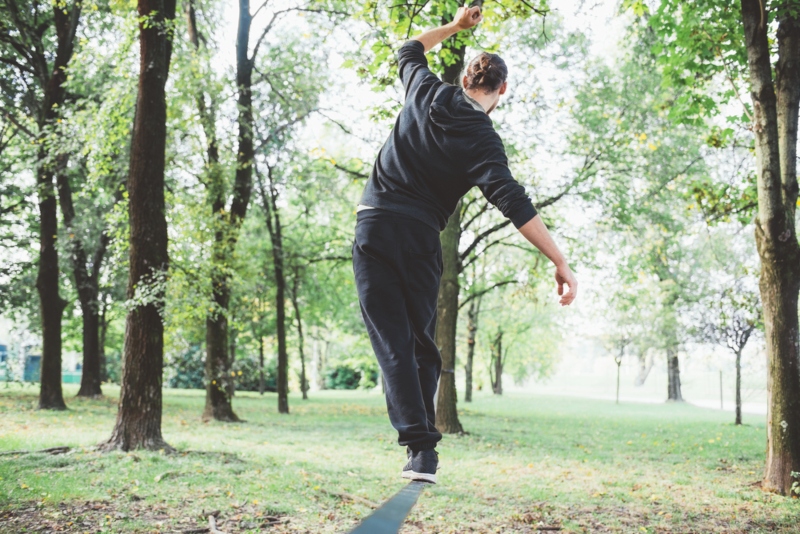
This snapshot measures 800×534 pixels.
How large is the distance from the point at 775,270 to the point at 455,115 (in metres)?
7.26

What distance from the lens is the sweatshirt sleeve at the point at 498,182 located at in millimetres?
2676

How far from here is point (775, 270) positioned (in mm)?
8367

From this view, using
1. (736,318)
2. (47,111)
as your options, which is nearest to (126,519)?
(47,111)

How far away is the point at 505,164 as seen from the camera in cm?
281

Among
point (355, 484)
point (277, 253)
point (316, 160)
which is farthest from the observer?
point (277, 253)

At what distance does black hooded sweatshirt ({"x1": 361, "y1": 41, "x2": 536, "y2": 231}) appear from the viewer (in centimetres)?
278

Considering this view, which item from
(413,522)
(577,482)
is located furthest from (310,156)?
(413,522)

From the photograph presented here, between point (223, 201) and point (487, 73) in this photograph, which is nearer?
point (487, 73)

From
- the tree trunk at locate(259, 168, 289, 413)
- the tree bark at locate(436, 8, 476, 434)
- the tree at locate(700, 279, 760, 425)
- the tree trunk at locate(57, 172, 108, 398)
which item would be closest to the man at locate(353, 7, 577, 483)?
the tree bark at locate(436, 8, 476, 434)

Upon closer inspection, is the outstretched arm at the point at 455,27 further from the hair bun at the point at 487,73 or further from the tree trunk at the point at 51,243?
the tree trunk at the point at 51,243

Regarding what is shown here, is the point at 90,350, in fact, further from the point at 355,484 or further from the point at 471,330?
the point at 355,484

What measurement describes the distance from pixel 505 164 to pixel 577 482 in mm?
7611

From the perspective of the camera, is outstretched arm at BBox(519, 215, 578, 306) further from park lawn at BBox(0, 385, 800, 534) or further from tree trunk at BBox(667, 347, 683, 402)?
tree trunk at BBox(667, 347, 683, 402)

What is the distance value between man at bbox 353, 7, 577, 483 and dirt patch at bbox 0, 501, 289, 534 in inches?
139
